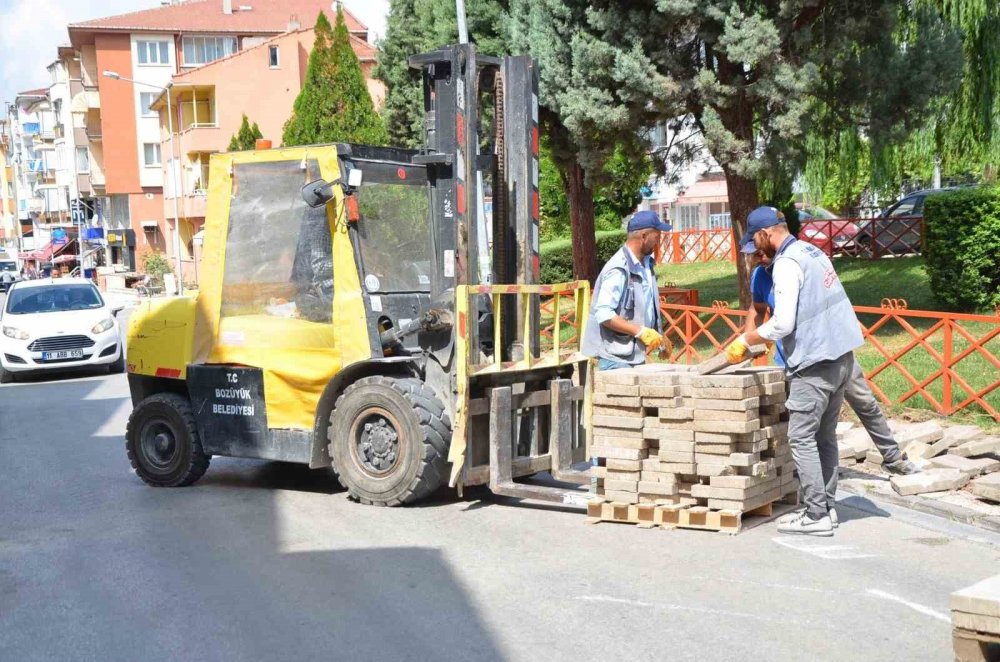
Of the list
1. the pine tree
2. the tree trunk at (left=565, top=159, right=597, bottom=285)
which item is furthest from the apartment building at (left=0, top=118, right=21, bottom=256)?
the tree trunk at (left=565, top=159, right=597, bottom=285)

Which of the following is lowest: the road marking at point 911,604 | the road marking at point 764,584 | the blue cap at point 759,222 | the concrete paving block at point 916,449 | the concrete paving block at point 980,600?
the road marking at point 911,604

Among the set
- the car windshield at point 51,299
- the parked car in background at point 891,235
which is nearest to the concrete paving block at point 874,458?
the car windshield at point 51,299

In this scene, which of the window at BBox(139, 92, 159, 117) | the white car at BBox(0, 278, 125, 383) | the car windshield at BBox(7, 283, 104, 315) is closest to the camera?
the white car at BBox(0, 278, 125, 383)

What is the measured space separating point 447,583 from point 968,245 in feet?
42.7

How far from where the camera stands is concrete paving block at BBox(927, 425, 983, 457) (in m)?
9.46

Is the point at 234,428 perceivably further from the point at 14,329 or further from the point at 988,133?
the point at 988,133

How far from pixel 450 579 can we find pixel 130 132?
7128 cm

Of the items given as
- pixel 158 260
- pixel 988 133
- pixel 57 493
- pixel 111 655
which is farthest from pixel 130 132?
pixel 111 655

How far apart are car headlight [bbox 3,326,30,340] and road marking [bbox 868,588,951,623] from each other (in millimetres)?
16529

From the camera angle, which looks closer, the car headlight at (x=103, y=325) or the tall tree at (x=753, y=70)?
the tall tree at (x=753, y=70)

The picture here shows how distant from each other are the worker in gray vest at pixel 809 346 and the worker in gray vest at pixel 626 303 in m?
0.86

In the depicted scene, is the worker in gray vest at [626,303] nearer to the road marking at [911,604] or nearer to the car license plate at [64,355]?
the road marking at [911,604]

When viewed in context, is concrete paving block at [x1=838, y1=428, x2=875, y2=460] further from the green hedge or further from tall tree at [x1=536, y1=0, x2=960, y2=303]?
the green hedge

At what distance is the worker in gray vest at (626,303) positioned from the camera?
786 centimetres
